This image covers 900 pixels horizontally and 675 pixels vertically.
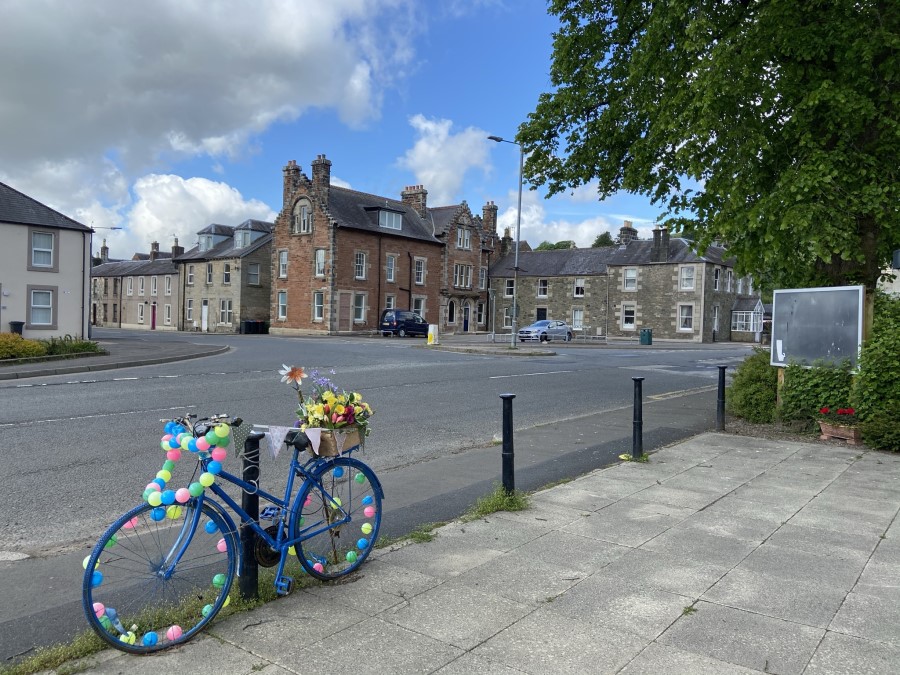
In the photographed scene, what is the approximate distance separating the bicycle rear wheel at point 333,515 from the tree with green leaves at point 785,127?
6664 mm

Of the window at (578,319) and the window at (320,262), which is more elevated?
the window at (320,262)

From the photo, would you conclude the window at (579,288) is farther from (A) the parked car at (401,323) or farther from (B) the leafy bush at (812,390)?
(B) the leafy bush at (812,390)

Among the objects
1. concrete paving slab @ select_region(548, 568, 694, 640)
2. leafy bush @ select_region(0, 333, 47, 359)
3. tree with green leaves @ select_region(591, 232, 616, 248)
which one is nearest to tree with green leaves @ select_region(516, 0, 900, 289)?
concrete paving slab @ select_region(548, 568, 694, 640)

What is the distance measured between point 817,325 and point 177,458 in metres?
9.44

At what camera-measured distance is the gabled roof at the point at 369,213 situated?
1937 inches

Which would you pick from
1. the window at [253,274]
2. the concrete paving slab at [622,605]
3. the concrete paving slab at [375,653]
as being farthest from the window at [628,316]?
the concrete paving slab at [375,653]

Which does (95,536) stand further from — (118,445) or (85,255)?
(85,255)

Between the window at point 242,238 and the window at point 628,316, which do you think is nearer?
the window at point 242,238

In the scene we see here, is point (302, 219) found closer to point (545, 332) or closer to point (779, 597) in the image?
point (545, 332)

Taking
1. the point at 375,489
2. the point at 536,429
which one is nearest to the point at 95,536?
the point at 375,489

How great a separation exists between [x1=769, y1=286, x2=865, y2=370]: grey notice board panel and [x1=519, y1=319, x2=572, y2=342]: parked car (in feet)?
117

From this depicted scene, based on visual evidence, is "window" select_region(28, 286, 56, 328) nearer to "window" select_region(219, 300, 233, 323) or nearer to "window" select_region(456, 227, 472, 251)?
"window" select_region(219, 300, 233, 323)

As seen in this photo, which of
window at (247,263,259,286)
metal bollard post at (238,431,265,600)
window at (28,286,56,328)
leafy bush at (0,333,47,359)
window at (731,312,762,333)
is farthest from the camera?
window at (731,312,762,333)

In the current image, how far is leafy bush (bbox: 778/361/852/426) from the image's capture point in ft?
31.4
